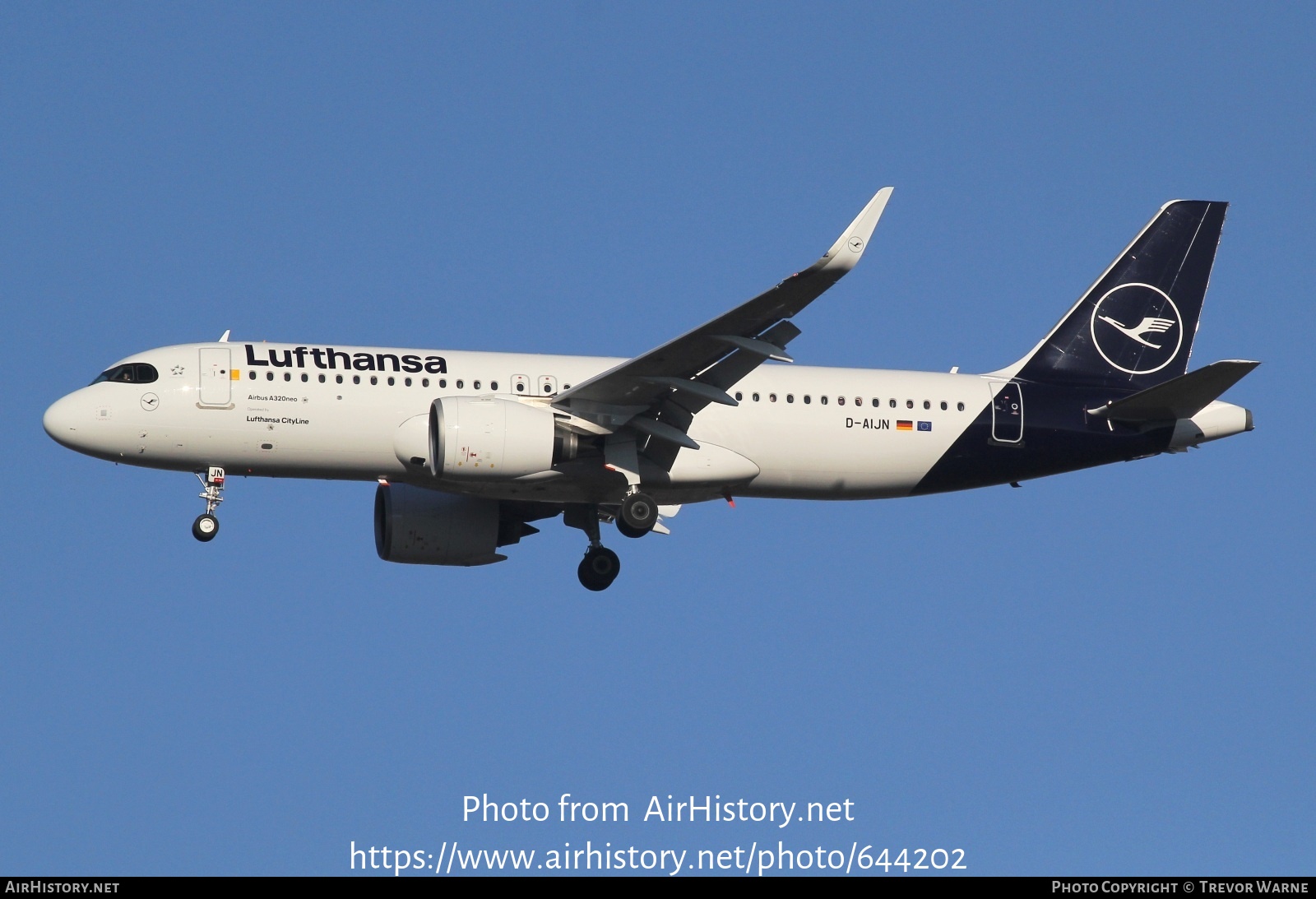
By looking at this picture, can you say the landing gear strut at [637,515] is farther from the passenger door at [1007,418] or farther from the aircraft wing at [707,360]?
the passenger door at [1007,418]

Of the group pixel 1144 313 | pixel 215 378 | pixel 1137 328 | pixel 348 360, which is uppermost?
pixel 1144 313

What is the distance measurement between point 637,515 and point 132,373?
10.4 metres

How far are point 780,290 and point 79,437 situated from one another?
1429 cm

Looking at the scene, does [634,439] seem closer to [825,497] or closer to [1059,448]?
[825,497]

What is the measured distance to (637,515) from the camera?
3741 centimetres

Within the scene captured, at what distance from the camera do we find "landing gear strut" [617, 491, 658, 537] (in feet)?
123

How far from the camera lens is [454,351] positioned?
38375 millimetres

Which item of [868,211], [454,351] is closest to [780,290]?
[868,211]

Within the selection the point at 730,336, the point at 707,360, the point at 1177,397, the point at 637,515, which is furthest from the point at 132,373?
the point at 1177,397

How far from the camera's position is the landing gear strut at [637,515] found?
3738 centimetres

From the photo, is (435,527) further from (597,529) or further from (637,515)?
(637,515)

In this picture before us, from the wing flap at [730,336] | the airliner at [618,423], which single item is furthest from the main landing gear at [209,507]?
the wing flap at [730,336]

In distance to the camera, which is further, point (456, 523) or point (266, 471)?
point (456, 523)

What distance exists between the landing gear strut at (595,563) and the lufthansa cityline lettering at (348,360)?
4.94 m
